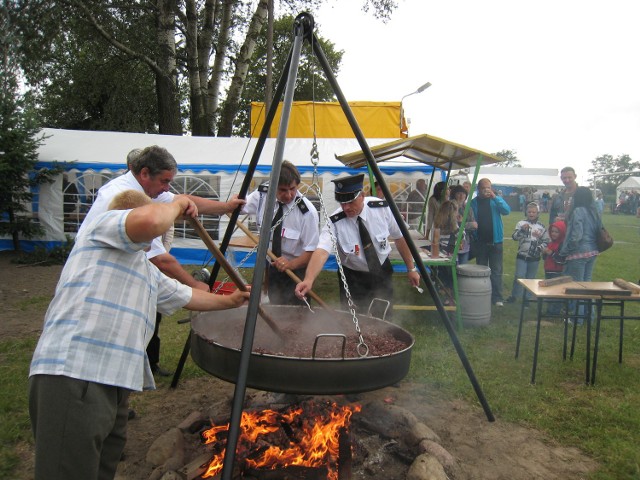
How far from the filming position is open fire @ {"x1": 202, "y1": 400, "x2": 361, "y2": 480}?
2812 millimetres

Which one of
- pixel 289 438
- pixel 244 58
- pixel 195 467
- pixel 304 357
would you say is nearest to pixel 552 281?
pixel 289 438

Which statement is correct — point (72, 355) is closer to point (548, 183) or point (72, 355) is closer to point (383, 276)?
point (383, 276)

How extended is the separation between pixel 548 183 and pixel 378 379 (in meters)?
37.8

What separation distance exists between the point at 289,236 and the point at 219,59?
9531mm

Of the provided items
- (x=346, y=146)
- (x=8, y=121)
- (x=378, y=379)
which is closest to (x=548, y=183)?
(x=346, y=146)

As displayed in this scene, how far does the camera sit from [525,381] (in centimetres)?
451

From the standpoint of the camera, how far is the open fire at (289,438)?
2.81 metres

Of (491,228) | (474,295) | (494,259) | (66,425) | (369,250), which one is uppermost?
(491,228)

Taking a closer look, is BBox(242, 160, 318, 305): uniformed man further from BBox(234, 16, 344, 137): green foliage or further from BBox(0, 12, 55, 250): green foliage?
BBox(234, 16, 344, 137): green foliage

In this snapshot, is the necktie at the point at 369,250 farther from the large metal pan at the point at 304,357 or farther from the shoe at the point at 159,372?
the shoe at the point at 159,372

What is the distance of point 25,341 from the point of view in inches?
209

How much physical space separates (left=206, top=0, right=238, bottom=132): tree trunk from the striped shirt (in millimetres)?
11166

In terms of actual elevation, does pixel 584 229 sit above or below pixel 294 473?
above

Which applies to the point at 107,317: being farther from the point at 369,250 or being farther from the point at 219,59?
the point at 219,59
